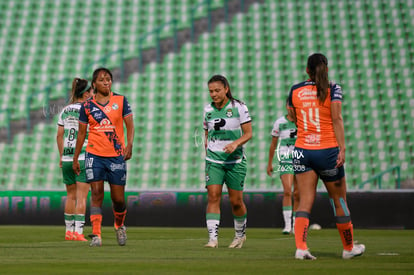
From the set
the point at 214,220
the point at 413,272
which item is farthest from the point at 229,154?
the point at 413,272

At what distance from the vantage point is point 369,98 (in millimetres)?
23219

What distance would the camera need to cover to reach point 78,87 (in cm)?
1200

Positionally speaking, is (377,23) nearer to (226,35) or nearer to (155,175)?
(226,35)

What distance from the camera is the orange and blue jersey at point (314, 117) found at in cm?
806

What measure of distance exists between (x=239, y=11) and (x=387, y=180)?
862 centimetres

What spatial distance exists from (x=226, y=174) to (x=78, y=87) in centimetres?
308

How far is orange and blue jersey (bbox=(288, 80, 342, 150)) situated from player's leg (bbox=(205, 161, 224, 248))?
2075mm

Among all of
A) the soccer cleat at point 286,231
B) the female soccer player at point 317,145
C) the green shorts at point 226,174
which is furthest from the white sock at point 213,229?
the soccer cleat at point 286,231

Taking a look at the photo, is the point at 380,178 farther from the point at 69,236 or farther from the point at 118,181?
the point at 118,181

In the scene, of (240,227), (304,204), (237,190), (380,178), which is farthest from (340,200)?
(380,178)

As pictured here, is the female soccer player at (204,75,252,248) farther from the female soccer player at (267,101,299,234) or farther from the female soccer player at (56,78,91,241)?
the female soccer player at (267,101,299,234)

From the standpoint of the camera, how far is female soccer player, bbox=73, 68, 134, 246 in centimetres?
1000

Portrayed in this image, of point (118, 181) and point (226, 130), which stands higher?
point (226, 130)

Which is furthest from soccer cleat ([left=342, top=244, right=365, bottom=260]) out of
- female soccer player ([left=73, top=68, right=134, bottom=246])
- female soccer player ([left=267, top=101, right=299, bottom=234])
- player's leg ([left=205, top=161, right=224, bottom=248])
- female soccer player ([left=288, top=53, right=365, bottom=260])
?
female soccer player ([left=267, top=101, right=299, bottom=234])
